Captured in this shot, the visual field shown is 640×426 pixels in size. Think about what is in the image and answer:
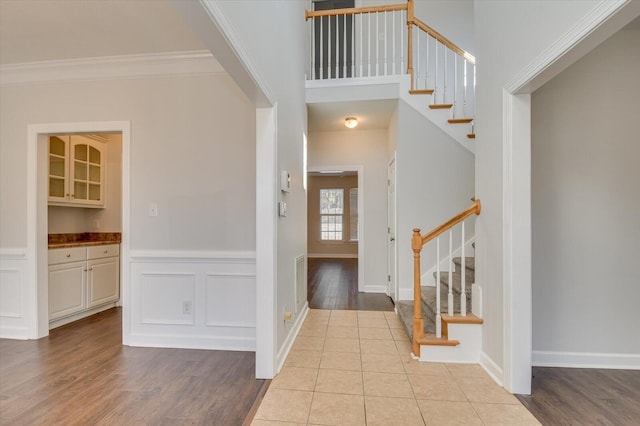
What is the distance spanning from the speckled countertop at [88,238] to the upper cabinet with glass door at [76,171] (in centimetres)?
42

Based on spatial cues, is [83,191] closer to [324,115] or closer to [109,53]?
[109,53]

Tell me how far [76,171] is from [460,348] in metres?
4.75

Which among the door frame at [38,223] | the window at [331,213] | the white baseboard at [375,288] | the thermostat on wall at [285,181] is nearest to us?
the thermostat on wall at [285,181]

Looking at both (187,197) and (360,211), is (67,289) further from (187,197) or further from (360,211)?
(360,211)

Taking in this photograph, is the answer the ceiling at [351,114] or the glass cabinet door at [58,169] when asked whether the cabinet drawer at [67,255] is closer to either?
the glass cabinet door at [58,169]

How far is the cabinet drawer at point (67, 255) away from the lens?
2.96 metres

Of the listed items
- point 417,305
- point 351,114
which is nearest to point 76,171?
point 351,114

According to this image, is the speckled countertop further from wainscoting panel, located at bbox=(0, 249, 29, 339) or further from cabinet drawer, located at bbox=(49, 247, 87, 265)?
wainscoting panel, located at bbox=(0, 249, 29, 339)

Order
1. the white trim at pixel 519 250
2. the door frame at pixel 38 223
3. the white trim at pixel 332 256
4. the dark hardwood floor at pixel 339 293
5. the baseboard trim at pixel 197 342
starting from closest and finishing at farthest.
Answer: the white trim at pixel 519 250 < the baseboard trim at pixel 197 342 < the door frame at pixel 38 223 < the dark hardwood floor at pixel 339 293 < the white trim at pixel 332 256

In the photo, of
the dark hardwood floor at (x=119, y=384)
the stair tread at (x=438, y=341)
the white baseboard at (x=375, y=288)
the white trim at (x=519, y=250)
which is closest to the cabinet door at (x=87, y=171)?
the dark hardwood floor at (x=119, y=384)

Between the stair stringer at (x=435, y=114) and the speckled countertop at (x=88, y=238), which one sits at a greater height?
the stair stringer at (x=435, y=114)

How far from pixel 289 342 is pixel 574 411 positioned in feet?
6.45

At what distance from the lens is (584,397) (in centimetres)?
183

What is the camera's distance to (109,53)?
8.34 feet
